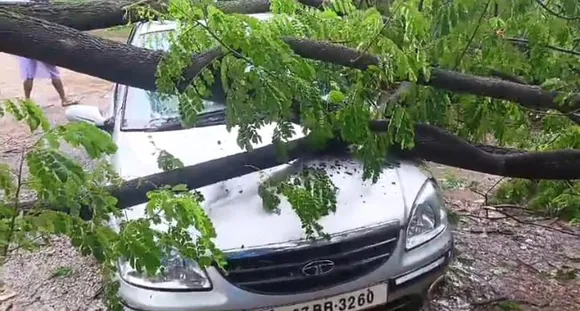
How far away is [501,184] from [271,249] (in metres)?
2.89

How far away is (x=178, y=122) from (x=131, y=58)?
154 centimetres

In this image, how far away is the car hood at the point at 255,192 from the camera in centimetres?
344

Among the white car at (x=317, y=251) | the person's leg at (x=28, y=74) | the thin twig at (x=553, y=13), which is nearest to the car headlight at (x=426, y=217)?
the white car at (x=317, y=251)

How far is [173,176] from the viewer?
10.6 feet

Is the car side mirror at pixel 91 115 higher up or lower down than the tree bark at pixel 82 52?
lower down

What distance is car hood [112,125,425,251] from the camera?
3.44 meters

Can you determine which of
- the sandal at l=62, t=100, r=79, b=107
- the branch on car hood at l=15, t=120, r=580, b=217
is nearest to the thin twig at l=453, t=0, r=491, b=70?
the branch on car hood at l=15, t=120, r=580, b=217

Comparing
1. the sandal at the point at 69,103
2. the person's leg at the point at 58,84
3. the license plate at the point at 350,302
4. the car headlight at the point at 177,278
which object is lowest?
the sandal at the point at 69,103

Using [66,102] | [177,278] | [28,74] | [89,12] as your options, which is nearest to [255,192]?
[177,278]

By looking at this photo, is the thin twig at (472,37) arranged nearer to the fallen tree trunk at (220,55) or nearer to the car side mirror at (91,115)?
the fallen tree trunk at (220,55)

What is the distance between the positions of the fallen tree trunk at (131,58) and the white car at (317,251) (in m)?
0.43

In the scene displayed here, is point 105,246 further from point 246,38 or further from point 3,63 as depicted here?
point 3,63

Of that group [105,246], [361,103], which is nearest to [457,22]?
[361,103]

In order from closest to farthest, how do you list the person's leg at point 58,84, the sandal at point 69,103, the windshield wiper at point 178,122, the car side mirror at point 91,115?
the windshield wiper at point 178,122
the car side mirror at point 91,115
the person's leg at point 58,84
the sandal at point 69,103
